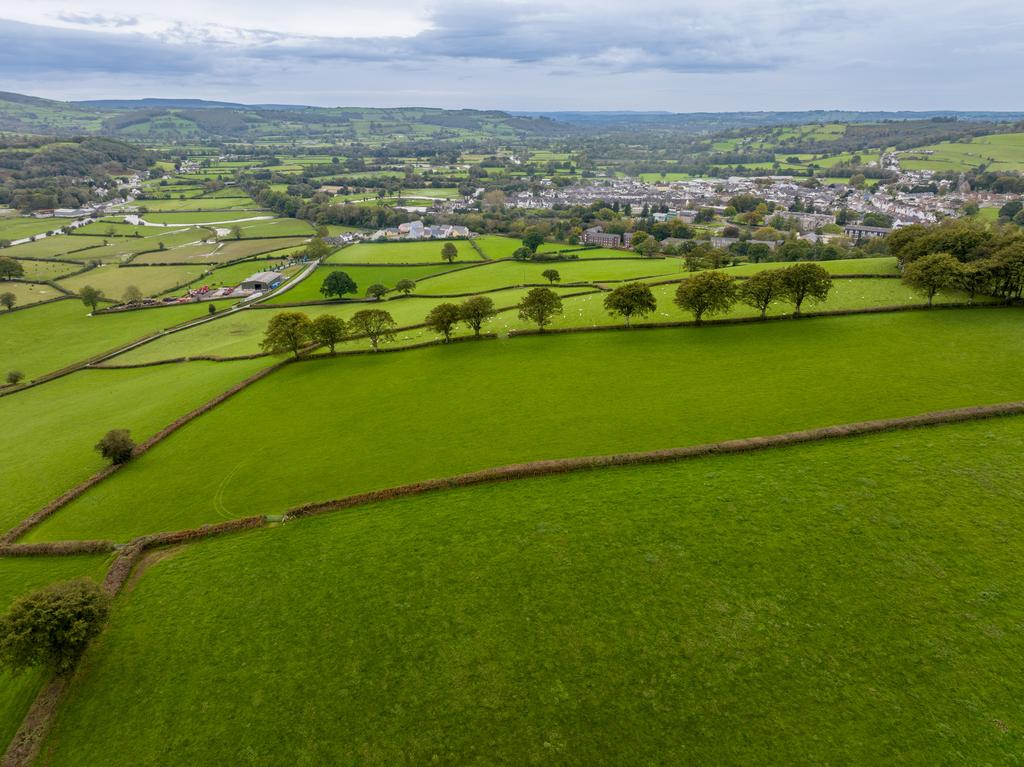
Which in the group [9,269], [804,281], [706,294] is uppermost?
[804,281]

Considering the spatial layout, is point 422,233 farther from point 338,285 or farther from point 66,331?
point 66,331

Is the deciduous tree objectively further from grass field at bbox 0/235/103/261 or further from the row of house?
grass field at bbox 0/235/103/261

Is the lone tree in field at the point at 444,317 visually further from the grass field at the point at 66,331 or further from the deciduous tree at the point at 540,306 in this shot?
the grass field at the point at 66,331

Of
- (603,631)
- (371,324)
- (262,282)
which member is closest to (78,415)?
(371,324)

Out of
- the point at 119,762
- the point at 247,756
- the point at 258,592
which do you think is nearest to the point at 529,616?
the point at 247,756

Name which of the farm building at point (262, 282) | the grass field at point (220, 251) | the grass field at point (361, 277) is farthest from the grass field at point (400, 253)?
the grass field at point (220, 251)
